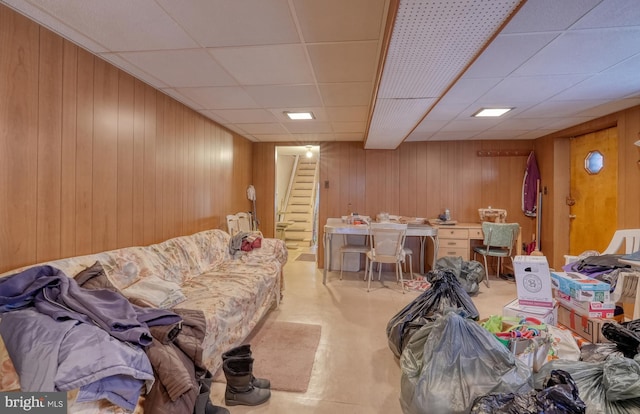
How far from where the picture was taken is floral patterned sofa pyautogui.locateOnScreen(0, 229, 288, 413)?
5.81 ft

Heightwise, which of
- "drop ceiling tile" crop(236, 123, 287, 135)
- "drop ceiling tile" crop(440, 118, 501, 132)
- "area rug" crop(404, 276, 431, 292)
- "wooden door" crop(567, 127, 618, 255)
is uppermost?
"drop ceiling tile" crop(236, 123, 287, 135)

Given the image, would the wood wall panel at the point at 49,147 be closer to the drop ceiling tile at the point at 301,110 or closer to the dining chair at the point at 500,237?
the drop ceiling tile at the point at 301,110

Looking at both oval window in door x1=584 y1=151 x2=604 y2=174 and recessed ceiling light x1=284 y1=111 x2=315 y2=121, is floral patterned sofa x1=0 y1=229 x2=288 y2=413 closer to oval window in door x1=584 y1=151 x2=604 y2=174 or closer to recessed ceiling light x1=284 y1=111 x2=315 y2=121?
recessed ceiling light x1=284 y1=111 x2=315 y2=121

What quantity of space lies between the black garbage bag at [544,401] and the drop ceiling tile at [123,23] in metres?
2.54

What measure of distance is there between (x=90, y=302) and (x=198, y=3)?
161cm

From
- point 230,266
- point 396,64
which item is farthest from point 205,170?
point 396,64

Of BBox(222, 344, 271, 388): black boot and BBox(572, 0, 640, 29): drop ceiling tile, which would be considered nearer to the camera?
BBox(572, 0, 640, 29): drop ceiling tile

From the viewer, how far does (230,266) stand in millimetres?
3055

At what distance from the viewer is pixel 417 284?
4.14 m

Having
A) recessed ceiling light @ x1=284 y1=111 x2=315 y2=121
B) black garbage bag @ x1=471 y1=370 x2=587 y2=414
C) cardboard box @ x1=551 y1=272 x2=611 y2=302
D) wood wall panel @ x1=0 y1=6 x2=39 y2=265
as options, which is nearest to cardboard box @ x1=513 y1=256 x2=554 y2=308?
cardboard box @ x1=551 y1=272 x2=611 y2=302

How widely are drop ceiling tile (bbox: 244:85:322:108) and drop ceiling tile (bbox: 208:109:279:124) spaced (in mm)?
282

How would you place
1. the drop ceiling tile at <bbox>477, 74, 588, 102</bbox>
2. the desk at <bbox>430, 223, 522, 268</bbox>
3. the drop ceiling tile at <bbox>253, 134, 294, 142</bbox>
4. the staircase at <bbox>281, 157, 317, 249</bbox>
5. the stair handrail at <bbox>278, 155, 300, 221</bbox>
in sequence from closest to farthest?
the drop ceiling tile at <bbox>477, 74, 588, 102</bbox> < the desk at <bbox>430, 223, 522, 268</bbox> < the drop ceiling tile at <bbox>253, 134, 294, 142</bbox> < the staircase at <bbox>281, 157, 317, 249</bbox> < the stair handrail at <bbox>278, 155, 300, 221</bbox>

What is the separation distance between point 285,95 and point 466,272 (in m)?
3.06

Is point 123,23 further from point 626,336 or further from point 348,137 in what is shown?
point 348,137
